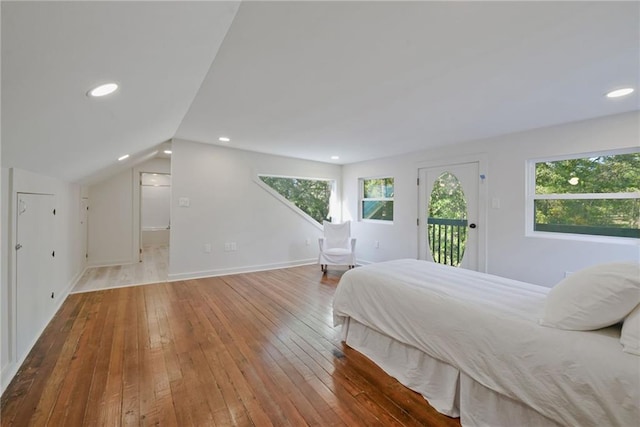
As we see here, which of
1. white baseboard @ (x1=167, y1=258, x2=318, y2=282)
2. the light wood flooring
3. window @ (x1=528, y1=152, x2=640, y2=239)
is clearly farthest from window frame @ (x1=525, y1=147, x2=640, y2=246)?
the light wood flooring

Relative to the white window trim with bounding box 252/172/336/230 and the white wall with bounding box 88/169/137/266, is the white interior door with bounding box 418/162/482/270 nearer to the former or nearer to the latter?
the white window trim with bounding box 252/172/336/230

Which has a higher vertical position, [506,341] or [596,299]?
[596,299]

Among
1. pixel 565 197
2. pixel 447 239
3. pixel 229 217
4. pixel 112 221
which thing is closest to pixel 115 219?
pixel 112 221

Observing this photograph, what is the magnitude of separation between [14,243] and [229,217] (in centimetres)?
286

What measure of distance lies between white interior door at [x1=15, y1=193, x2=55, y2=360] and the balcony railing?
4714 mm

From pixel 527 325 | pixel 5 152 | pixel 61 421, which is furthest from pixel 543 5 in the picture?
pixel 61 421

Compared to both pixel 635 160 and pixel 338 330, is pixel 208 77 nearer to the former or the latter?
pixel 338 330

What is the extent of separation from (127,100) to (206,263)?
3.11m

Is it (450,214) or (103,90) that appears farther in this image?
(450,214)

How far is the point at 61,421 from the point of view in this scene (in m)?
1.43

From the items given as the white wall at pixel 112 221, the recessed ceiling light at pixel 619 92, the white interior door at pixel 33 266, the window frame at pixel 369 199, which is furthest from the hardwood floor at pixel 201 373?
the recessed ceiling light at pixel 619 92

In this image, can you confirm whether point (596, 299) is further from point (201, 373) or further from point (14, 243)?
point (14, 243)

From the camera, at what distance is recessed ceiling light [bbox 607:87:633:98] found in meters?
2.09

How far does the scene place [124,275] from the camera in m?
4.46
